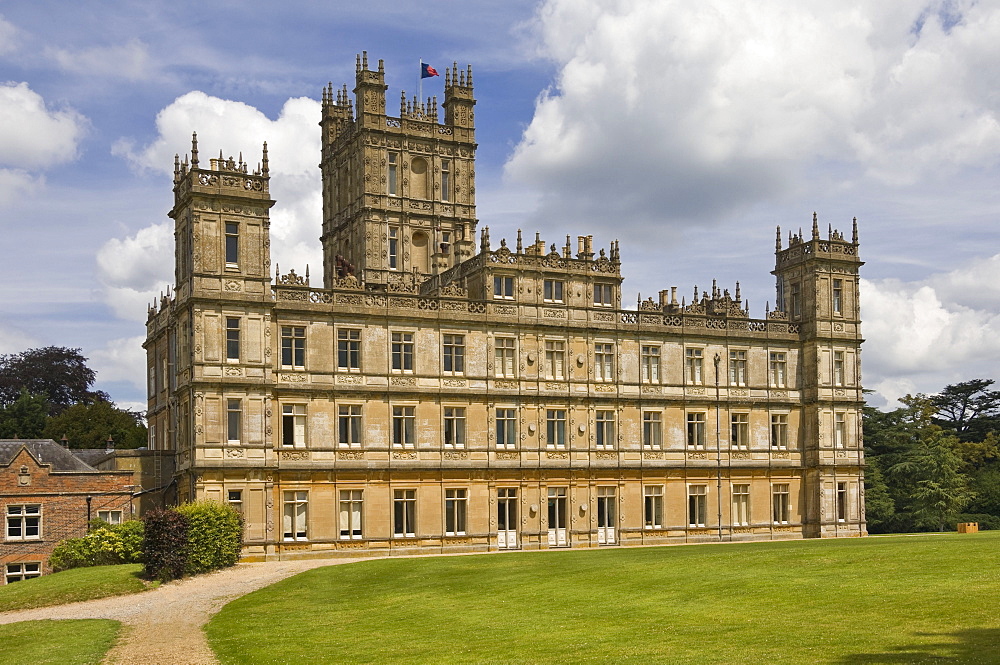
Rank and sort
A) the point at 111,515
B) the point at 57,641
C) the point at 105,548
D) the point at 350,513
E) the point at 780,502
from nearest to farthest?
the point at 57,641
the point at 105,548
the point at 111,515
the point at 350,513
the point at 780,502

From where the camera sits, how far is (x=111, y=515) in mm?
50031

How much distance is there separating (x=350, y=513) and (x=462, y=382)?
798 centimetres

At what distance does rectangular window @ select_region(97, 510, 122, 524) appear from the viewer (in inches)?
1965

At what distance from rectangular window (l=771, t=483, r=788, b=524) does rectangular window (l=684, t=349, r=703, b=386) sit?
7363mm

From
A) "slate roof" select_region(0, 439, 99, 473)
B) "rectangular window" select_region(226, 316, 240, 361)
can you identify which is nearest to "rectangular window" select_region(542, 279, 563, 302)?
"rectangular window" select_region(226, 316, 240, 361)

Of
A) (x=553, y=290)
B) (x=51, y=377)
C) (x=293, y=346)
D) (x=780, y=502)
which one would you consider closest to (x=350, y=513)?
(x=293, y=346)

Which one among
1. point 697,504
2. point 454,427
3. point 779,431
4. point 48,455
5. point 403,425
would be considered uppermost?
point 403,425

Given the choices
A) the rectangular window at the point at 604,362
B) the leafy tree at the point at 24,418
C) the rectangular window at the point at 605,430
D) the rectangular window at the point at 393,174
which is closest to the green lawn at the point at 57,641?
the rectangular window at the point at 605,430

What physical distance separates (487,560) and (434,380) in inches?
501

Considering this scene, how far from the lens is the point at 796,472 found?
60.6 metres

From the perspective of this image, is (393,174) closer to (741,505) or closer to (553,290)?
(553,290)

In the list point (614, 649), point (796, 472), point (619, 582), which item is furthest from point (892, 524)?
point (614, 649)

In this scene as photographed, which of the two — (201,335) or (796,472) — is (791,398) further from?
(201,335)

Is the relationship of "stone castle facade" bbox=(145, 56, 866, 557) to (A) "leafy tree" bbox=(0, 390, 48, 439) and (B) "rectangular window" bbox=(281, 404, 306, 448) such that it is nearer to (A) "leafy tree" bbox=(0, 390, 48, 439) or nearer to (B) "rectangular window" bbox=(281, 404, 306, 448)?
(B) "rectangular window" bbox=(281, 404, 306, 448)
